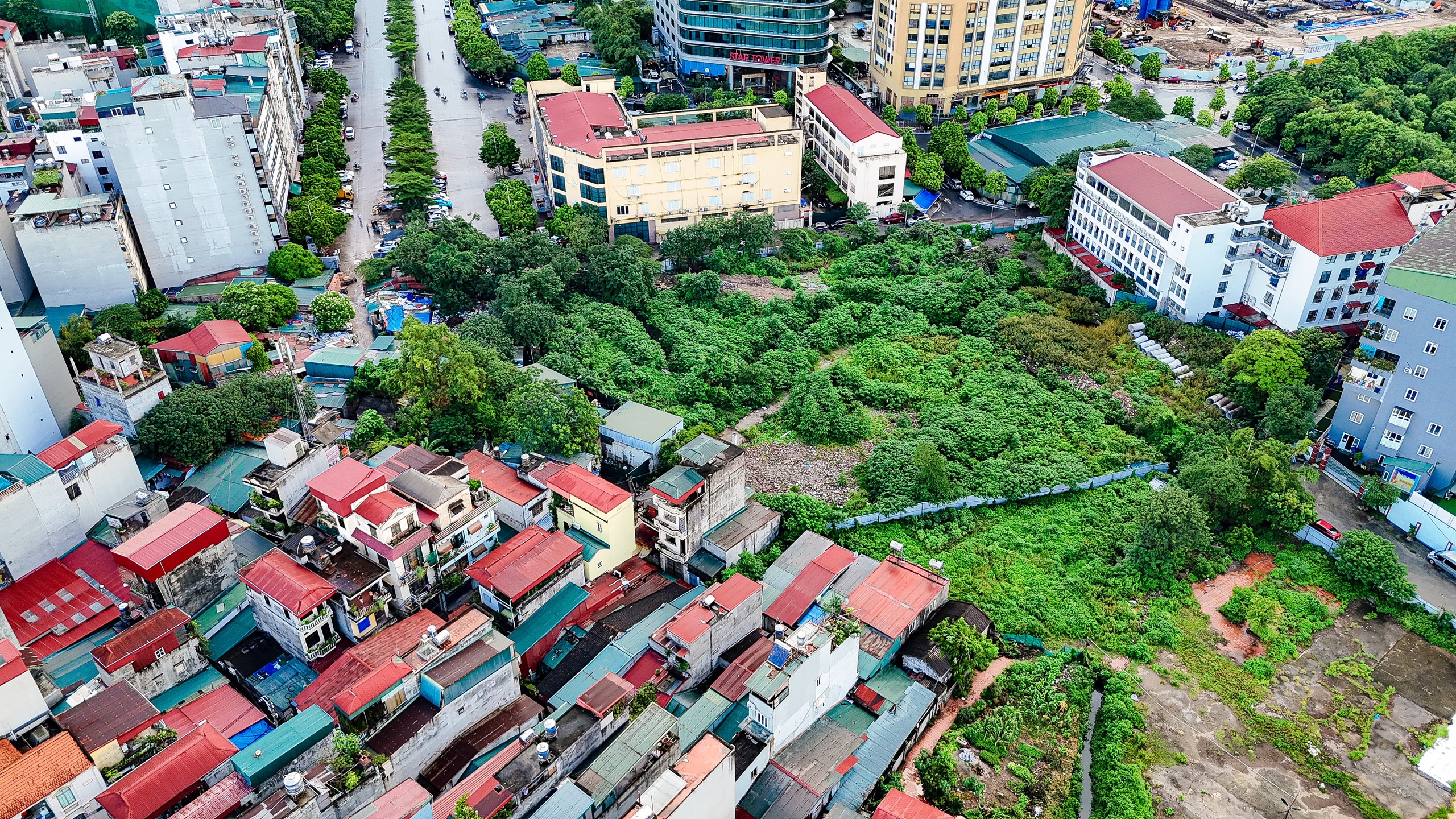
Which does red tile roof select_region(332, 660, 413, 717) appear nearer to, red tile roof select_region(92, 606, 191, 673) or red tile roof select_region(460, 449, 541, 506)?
red tile roof select_region(92, 606, 191, 673)

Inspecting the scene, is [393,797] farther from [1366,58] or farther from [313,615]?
[1366,58]

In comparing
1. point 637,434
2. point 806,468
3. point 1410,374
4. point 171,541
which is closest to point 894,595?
point 806,468

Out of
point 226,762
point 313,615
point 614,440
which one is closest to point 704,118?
point 614,440

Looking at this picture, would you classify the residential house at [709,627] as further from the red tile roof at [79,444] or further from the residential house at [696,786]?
the red tile roof at [79,444]

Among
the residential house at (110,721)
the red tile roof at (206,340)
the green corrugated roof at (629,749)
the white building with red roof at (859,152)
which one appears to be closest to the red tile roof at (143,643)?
the residential house at (110,721)

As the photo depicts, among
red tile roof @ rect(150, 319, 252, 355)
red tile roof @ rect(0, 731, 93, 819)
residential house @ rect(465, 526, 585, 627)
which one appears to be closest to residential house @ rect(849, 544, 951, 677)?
residential house @ rect(465, 526, 585, 627)
